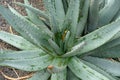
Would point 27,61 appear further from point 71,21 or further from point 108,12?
point 108,12

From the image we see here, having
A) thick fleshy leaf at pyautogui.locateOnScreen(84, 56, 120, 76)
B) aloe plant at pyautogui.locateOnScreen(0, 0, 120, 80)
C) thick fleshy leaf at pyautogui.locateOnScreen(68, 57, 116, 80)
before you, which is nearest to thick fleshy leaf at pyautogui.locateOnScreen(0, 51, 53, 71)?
aloe plant at pyautogui.locateOnScreen(0, 0, 120, 80)

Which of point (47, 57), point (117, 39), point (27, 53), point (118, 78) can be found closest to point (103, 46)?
point (117, 39)

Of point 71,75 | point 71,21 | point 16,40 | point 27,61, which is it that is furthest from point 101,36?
point 16,40

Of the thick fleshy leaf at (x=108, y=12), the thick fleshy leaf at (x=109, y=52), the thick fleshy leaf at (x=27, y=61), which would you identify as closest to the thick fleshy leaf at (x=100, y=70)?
the thick fleshy leaf at (x=109, y=52)

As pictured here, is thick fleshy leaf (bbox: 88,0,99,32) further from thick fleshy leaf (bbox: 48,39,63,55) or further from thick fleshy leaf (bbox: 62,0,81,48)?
thick fleshy leaf (bbox: 48,39,63,55)


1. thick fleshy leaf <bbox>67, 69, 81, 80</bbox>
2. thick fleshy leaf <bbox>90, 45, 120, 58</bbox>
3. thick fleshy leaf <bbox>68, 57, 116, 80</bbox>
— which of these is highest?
thick fleshy leaf <bbox>68, 57, 116, 80</bbox>

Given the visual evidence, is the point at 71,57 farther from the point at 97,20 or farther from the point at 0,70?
the point at 0,70
